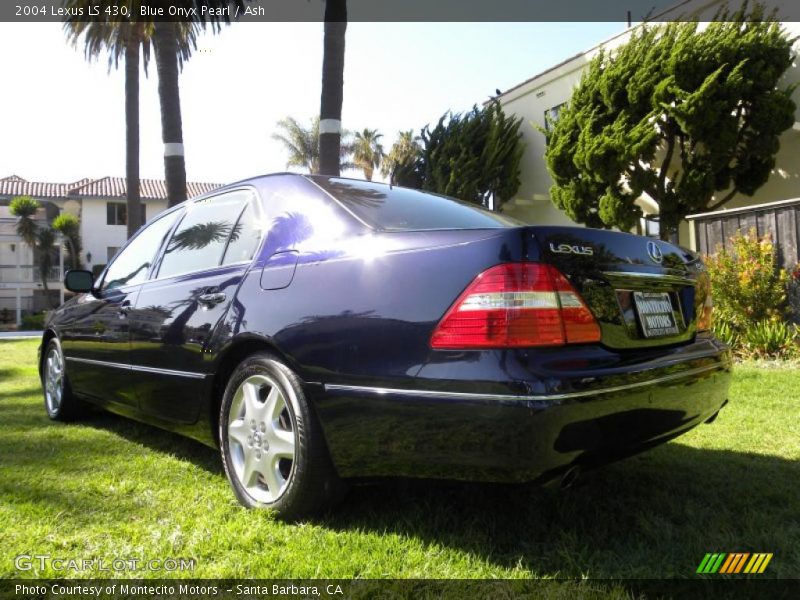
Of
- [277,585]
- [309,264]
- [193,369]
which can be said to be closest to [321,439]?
[277,585]

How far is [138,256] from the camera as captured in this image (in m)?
4.07

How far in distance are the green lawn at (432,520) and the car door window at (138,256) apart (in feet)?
3.75

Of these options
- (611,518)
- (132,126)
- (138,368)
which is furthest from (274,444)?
(132,126)

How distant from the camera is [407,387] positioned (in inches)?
80.7

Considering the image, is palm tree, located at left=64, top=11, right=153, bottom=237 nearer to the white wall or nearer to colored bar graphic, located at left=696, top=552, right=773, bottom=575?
colored bar graphic, located at left=696, top=552, right=773, bottom=575

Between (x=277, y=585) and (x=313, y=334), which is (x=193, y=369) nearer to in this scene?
(x=313, y=334)

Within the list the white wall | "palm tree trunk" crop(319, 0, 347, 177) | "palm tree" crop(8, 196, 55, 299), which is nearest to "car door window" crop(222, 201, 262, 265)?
"palm tree trunk" crop(319, 0, 347, 177)

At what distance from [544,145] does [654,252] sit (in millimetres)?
15031

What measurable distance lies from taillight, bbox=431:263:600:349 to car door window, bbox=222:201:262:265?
4.07ft

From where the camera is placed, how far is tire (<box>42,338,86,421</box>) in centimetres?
447

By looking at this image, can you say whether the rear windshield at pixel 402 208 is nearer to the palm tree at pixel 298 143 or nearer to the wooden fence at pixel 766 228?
the wooden fence at pixel 766 228

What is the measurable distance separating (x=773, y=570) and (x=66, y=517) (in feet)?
8.94

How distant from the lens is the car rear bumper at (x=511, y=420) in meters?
1.84

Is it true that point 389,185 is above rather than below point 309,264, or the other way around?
above
